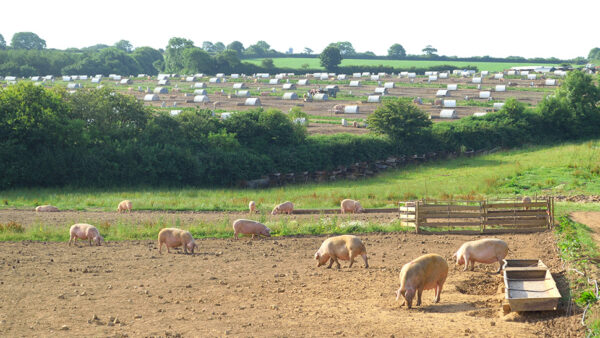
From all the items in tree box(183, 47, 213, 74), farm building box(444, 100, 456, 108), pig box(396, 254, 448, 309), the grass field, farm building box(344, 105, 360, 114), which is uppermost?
tree box(183, 47, 213, 74)

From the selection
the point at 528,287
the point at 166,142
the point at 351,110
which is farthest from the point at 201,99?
the point at 528,287

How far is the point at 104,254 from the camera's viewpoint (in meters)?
21.9

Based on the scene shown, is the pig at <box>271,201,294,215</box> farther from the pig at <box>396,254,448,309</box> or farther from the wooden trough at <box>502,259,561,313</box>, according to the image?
the pig at <box>396,254,448,309</box>

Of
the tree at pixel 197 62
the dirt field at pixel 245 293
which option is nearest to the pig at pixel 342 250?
the dirt field at pixel 245 293

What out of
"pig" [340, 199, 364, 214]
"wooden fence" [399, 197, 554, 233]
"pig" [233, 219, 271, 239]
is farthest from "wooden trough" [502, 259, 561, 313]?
"pig" [340, 199, 364, 214]

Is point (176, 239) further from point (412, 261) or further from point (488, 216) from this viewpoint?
point (488, 216)

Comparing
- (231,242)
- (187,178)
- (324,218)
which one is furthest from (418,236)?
(187,178)

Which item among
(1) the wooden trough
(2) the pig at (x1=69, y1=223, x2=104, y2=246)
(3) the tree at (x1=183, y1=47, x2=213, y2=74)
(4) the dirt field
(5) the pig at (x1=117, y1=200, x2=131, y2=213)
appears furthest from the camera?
(3) the tree at (x1=183, y1=47, x2=213, y2=74)

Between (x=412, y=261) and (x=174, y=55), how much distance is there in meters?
177

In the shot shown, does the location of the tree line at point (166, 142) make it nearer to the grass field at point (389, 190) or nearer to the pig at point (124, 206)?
the grass field at point (389, 190)

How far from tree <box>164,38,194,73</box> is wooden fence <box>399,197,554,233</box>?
163522mm

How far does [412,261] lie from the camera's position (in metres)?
15.5

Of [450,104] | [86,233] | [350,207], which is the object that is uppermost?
[450,104]

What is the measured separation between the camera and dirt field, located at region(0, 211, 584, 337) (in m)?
13.7
